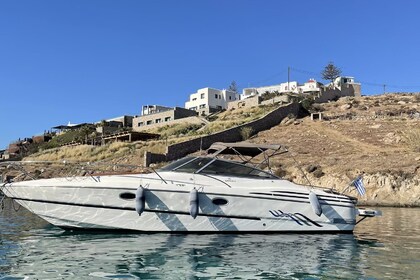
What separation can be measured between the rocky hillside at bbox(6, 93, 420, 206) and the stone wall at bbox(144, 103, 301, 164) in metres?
1.37

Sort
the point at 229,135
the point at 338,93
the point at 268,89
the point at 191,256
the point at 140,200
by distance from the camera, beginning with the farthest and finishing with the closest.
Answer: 1. the point at 268,89
2. the point at 338,93
3. the point at 229,135
4. the point at 140,200
5. the point at 191,256

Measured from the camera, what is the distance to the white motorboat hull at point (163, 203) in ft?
36.4

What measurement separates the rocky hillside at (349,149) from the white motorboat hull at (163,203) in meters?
3.03

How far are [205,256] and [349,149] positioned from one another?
33.4m

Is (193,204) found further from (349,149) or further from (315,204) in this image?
(349,149)

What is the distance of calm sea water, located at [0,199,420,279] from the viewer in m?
7.20

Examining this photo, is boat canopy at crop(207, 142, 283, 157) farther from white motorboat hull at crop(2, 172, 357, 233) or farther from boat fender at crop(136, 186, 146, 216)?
boat fender at crop(136, 186, 146, 216)

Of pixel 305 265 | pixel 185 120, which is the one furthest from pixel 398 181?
pixel 185 120

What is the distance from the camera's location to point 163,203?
1113 cm

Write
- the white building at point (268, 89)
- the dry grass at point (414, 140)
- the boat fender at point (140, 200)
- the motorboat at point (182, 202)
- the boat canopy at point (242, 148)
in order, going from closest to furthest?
1. the boat fender at point (140, 200)
2. the motorboat at point (182, 202)
3. the boat canopy at point (242, 148)
4. the dry grass at point (414, 140)
5. the white building at point (268, 89)

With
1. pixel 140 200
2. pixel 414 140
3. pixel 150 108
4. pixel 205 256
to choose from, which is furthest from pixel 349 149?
pixel 150 108

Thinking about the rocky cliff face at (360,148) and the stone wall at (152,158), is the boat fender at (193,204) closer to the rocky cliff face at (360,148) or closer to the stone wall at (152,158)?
the rocky cliff face at (360,148)

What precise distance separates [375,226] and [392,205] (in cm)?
1172

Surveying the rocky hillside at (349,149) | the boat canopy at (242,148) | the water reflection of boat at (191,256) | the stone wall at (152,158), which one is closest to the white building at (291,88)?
the rocky hillside at (349,149)
